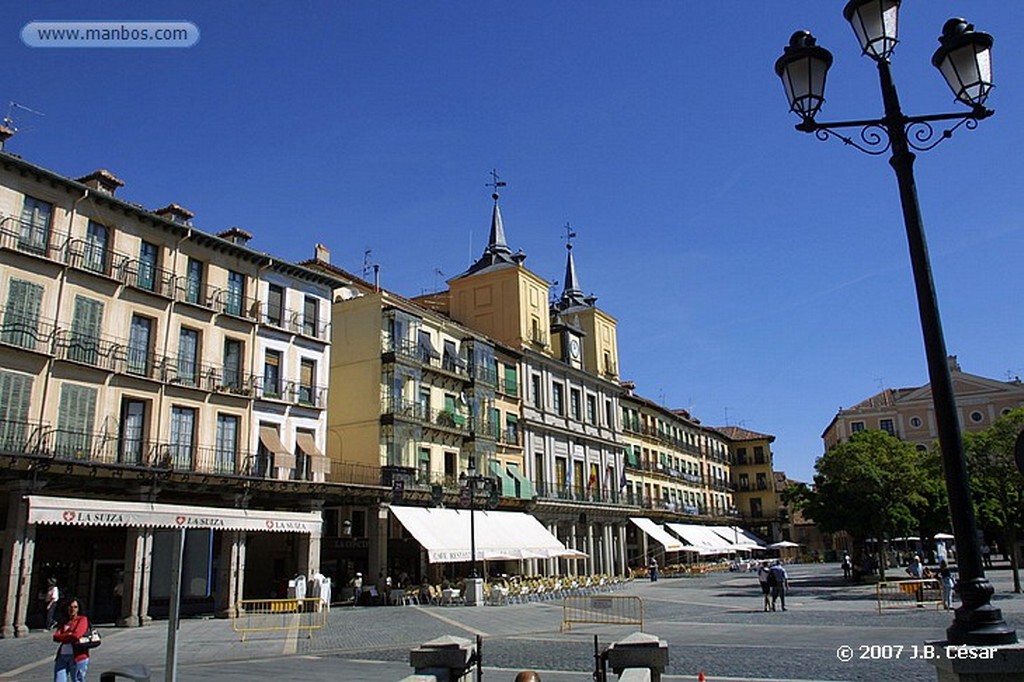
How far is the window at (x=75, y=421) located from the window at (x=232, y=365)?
16.5ft

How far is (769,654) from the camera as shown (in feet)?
47.8

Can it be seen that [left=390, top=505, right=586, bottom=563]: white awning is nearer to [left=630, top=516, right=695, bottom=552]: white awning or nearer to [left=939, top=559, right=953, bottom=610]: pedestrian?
[left=630, top=516, right=695, bottom=552]: white awning

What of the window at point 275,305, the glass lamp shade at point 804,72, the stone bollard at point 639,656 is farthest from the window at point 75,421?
the glass lamp shade at point 804,72

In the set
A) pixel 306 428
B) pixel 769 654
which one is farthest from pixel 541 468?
pixel 769 654

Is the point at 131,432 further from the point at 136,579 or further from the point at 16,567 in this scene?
the point at 16,567

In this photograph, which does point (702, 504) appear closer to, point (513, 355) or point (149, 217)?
point (513, 355)

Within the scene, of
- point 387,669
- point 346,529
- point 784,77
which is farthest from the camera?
point 346,529

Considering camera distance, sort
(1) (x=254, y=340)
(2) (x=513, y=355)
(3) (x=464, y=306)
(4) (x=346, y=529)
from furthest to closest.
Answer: (3) (x=464, y=306) → (2) (x=513, y=355) → (4) (x=346, y=529) → (1) (x=254, y=340)

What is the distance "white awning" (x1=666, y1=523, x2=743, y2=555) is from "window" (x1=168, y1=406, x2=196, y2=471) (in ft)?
125

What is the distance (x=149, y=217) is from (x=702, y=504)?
5548 cm

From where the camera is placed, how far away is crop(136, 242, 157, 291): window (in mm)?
25438

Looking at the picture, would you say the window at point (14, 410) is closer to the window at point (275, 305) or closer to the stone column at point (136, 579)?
the stone column at point (136, 579)

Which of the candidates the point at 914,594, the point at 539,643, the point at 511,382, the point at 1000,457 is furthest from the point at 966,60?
the point at 511,382

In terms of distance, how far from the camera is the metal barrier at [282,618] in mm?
21500
